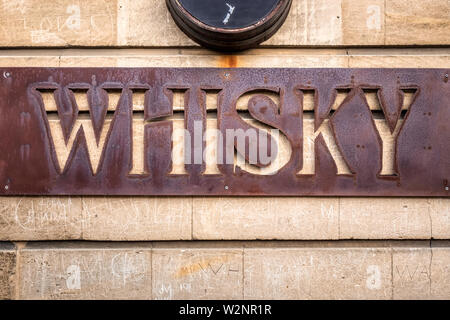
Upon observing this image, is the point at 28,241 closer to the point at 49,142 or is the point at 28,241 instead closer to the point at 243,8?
the point at 49,142

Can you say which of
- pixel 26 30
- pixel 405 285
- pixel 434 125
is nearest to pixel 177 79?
pixel 26 30

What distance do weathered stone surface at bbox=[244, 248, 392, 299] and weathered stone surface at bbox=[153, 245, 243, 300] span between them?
0.37 ft

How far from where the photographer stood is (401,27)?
316cm

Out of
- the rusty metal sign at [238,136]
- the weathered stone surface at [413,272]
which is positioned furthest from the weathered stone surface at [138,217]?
the weathered stone surface at [413,272]

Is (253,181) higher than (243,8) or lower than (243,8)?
lower

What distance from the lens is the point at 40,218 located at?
315cm

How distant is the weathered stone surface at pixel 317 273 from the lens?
3.12 metres

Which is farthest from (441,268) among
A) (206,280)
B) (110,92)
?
(110,92)

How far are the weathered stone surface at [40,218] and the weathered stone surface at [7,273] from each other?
13 cm

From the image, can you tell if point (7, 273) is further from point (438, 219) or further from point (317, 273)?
point (438, 219)

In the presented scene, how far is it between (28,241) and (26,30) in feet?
6.00

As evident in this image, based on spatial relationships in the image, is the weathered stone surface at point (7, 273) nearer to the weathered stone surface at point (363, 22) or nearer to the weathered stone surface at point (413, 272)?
the weathered stone surface at point (413, 272)
